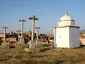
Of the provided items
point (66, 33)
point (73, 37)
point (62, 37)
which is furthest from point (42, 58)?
point (73, 37)

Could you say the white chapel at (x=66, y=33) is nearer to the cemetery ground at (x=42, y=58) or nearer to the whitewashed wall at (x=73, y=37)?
the whitewashed wall at (x=73, y=37)

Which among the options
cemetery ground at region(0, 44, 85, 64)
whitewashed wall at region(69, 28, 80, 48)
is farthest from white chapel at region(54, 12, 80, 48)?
cemetery ground at region(0, 44, 85, 64)

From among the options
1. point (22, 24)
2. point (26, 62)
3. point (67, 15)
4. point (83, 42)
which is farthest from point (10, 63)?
point (83, 42)

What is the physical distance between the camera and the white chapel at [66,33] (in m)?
24.9

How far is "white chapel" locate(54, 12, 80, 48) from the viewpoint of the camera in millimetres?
24906

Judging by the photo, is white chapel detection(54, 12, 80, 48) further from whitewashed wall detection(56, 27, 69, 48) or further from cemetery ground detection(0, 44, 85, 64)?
cemetery ground detection(0, 44, 85, 64)

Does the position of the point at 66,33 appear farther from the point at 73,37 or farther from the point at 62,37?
the point at 73,37

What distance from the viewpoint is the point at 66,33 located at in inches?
982

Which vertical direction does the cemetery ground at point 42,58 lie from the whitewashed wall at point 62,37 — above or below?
below

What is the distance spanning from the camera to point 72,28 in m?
25.1

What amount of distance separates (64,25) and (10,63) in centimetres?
1419

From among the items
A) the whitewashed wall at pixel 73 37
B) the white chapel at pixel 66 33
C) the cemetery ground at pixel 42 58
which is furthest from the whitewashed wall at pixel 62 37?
the cemetery ground at pixel 42 58

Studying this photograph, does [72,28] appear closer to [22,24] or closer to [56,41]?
[56,41]

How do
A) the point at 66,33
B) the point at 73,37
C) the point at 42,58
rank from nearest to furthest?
the point at 42,58, the point at 66,33, the point at 73,37
